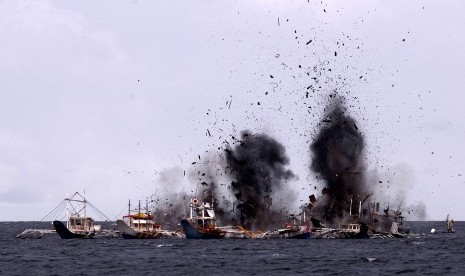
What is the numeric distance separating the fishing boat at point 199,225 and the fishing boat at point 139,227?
783 cm

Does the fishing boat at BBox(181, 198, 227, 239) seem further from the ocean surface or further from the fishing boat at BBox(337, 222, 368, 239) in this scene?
the fishing boat at BBox(337, 222, 368, 239)

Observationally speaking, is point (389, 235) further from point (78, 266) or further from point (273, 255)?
point (78, 266)

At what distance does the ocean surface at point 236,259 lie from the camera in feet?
327

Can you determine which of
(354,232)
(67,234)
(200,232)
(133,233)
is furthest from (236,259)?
(67,234)

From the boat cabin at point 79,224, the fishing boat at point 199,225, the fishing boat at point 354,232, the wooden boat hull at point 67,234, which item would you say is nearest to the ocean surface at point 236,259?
the fishing boat at point 354,232

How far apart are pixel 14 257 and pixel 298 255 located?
43.3m

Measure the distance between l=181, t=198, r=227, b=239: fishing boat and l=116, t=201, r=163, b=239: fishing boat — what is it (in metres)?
7.83

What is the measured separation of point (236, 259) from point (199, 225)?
202ft

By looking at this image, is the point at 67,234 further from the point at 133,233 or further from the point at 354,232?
the point at 354,232

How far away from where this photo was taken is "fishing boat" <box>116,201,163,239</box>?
582 ft

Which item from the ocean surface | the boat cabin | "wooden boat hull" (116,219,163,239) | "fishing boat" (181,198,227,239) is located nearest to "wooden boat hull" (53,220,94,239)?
the boat cabin

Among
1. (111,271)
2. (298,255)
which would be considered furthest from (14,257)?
(298,255)

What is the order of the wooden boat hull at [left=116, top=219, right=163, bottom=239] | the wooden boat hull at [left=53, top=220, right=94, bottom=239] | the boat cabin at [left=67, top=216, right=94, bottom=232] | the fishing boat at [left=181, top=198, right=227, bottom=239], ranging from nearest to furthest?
the fishing boat at [left=181, top=198, right=227, bottom=239] → the wooden boat hull at [left=116, top=219, right=163, bottom=239] → the wooden boat hull at [left=53, top=220, right=94, bottom=239] → the boat cabin at [left=67, top=216, right=94, bottom=232]

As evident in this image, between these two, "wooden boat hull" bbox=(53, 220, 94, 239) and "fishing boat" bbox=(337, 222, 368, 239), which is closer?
"fishing boat" bbox=(337, 222, 368, 239)
